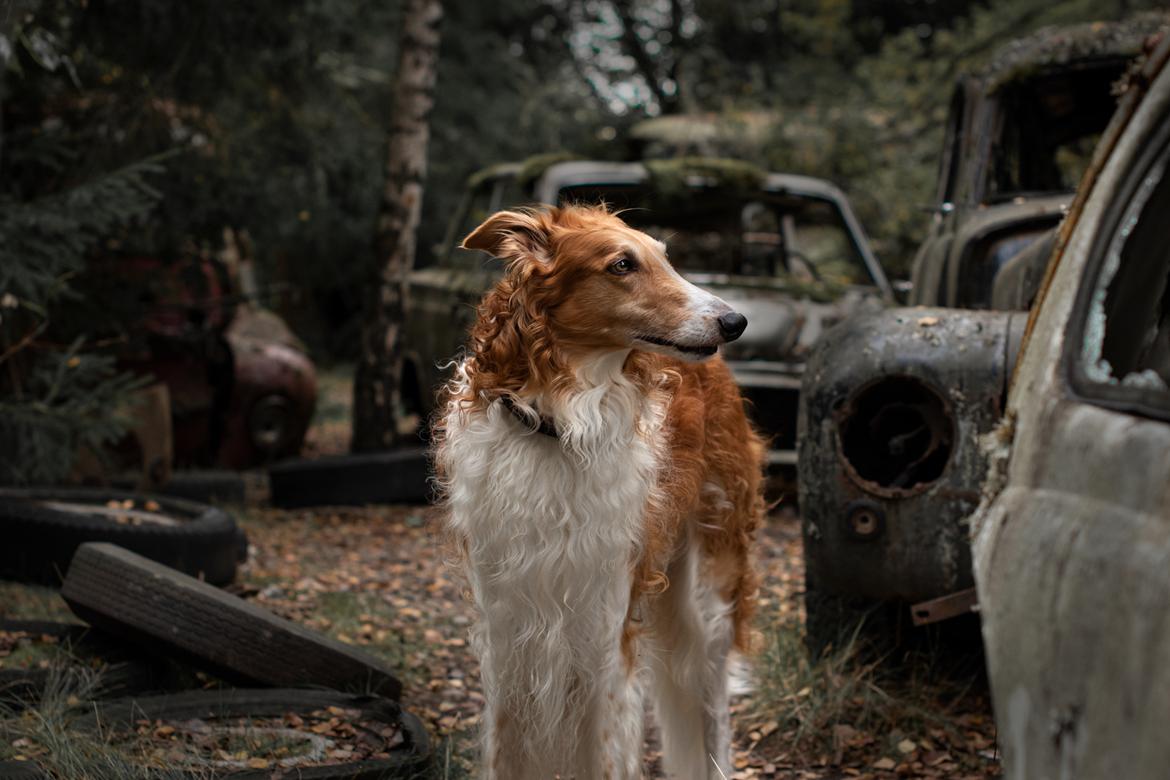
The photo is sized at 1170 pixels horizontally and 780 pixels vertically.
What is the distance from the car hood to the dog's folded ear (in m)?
4.44

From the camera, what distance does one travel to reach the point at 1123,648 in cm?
150

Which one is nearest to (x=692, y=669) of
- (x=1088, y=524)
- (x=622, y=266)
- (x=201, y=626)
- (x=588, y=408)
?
(x=588, y=408)

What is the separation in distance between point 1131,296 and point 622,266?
1.31 metres

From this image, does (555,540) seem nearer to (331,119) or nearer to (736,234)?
(736,234)

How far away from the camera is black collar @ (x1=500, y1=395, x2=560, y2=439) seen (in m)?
3.12

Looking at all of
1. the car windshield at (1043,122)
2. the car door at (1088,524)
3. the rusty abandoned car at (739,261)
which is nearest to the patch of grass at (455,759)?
the car door at (1088,524)

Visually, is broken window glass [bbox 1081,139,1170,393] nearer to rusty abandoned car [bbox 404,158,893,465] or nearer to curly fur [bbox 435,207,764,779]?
curly fur [bbox 435,207,764,779]

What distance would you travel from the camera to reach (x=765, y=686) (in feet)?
14.8

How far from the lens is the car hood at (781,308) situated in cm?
777

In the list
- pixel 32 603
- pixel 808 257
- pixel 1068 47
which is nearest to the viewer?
pixel 1068 47

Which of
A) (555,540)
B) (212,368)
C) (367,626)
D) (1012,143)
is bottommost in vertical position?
(367,626)

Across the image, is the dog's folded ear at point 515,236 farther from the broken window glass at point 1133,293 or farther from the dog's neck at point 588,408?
the broken window glass at point 1133,293

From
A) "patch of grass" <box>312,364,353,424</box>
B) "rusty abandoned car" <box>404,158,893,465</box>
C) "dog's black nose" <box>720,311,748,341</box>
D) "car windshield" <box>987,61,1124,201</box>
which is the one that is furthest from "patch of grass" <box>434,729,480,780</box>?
"patch of grass" <box>312,364,353,424</box>

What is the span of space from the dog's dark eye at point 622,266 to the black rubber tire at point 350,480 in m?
5.13
